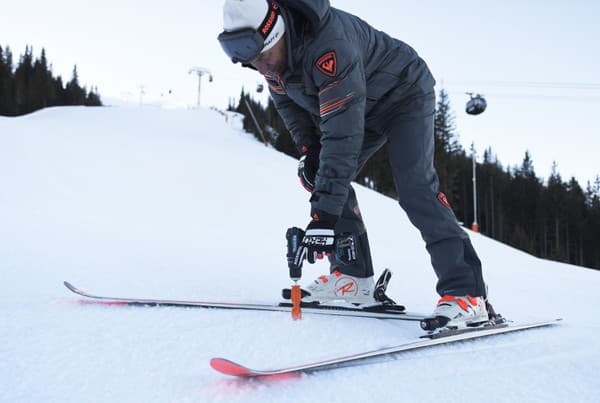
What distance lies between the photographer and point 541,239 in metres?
42.7

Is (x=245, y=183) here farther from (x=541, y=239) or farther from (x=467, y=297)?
(x=541, y=239)

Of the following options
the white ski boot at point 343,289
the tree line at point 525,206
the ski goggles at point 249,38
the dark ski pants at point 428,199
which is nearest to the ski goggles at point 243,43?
the ski goggles at point 249,38

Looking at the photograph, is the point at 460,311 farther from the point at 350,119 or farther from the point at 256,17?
the point at 256,17

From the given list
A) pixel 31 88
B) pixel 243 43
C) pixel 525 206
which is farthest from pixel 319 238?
pixel 31 88

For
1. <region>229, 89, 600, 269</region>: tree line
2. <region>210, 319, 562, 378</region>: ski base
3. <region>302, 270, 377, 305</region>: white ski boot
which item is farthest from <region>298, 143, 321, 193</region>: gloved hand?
<region>229, 89, 600, 269</region>: tree line

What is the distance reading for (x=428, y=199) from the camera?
1770 mm

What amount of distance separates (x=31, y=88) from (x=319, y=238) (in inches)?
2276

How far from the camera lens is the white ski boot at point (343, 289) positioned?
6.95ft

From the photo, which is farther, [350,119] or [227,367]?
[350,119]

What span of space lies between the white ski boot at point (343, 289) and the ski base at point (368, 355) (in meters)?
→ 0.62

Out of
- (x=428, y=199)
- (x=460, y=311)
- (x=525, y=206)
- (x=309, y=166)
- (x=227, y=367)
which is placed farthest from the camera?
(x=525, y=206)

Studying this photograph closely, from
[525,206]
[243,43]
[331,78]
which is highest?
[525,206]

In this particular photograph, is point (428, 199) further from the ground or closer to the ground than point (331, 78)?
closer to the ground

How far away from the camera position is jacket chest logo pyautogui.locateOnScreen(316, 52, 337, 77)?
5.00 ft
